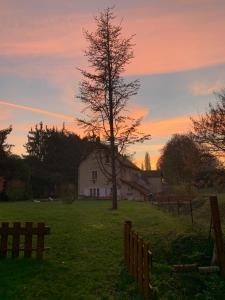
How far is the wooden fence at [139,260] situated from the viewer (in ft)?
26.9

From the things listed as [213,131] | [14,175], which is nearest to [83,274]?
[213,131]

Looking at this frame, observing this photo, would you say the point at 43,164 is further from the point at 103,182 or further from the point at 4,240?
the point at 4,240

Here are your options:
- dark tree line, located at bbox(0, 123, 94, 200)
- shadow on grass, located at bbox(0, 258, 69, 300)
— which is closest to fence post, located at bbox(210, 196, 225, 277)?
shadow on grass, located at bbox(0, 258, 69, 300)

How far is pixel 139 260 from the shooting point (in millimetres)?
9031

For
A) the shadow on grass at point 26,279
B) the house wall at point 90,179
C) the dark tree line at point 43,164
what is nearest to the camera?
the shadow on grass at point 26,279

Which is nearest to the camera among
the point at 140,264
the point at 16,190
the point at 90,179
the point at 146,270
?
the point at 146,270

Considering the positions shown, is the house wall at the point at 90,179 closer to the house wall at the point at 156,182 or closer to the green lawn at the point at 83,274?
the house wall at the point at 156,182

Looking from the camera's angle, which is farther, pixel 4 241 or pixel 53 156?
pixel 53 156

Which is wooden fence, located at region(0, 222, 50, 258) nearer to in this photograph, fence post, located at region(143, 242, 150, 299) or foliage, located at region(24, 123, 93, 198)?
fence post, located at region(143, 242, 150, 299)

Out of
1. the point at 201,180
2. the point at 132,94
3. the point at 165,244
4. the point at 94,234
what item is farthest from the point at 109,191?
the point at 165,244

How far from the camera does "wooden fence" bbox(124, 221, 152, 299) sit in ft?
26.9

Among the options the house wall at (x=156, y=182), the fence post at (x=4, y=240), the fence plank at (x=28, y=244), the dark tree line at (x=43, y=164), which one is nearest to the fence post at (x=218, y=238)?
the fence plank at (x=28, y=244)

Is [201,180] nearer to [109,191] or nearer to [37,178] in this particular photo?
[109,191]

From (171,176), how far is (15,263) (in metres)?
70.3
